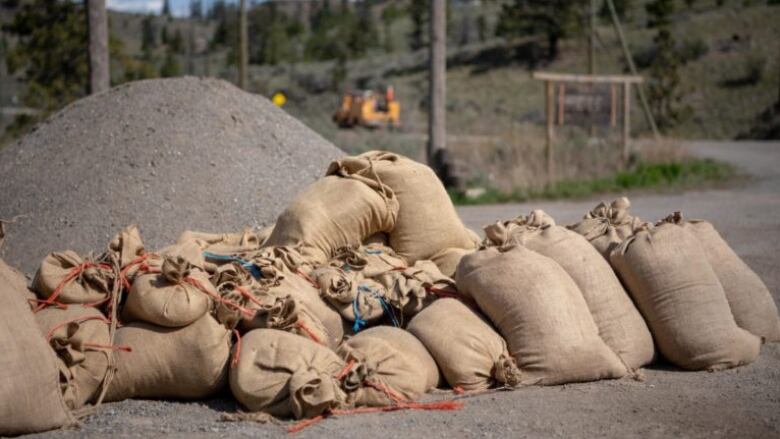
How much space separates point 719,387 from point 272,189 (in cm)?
467

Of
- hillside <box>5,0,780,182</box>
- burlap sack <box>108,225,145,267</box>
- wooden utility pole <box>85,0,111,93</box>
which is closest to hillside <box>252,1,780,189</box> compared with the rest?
hillside <box>5,0,780,182</box>

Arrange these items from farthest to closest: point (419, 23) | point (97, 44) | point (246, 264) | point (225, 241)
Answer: point (419, 23) → point (97, 44) → point (225, 241) → point (246, 264)

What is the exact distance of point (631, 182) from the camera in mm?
15141

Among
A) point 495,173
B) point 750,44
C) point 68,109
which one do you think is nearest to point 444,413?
→ point 68,109

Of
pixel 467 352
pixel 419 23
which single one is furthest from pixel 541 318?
pixel 419 23

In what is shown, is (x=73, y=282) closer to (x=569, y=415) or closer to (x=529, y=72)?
(x=569, y=415)

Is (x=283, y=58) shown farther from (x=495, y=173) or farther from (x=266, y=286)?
(x=266, y=286)

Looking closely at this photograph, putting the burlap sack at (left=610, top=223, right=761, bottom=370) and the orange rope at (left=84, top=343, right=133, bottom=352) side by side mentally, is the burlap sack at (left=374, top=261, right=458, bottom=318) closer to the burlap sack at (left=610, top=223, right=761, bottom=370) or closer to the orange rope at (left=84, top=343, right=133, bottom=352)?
the burlap sack at (left=610, top=223, right=761, bottom=370)

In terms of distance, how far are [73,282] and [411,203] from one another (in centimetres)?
196

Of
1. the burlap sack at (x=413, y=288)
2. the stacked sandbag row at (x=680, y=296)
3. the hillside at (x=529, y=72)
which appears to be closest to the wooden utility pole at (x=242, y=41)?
the hillside at (x=529, y=72)

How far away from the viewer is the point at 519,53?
4919 centimetres

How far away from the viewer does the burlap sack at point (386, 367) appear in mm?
4449

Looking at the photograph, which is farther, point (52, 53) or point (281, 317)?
point (52, 53)

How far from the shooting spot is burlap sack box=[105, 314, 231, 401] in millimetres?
4477
